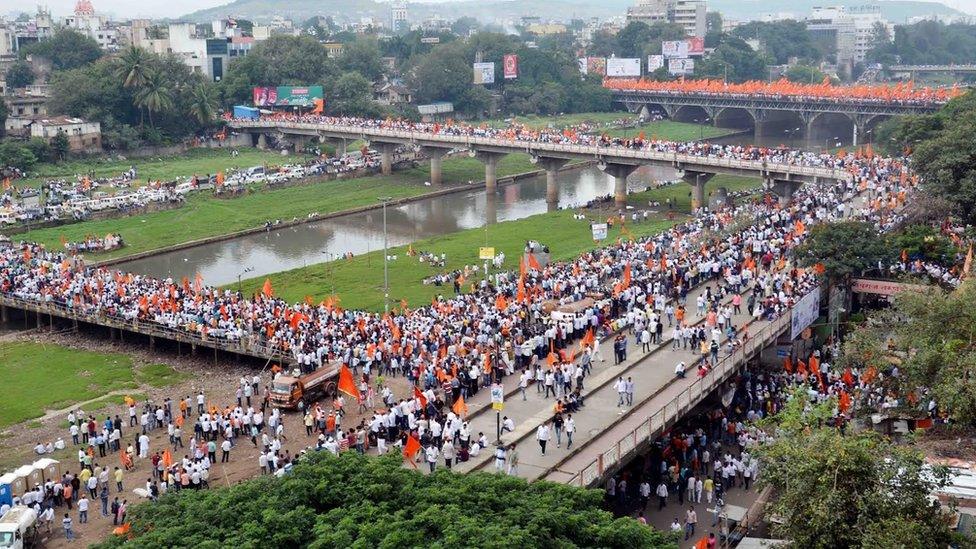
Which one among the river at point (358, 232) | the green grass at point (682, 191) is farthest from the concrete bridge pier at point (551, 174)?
the green grass at point (682, 191)

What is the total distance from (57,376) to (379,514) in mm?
26383

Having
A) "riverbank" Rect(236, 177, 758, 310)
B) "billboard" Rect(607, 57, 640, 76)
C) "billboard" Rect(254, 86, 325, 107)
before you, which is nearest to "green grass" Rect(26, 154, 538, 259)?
"riverbank" Rect(236, 177, 758, 310)

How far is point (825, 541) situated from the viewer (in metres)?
20.6

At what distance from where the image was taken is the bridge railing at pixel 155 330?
42281 millimetres

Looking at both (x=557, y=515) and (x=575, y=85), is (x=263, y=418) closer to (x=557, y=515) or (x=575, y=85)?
(x=557, y=515)

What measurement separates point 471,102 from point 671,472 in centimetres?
10308

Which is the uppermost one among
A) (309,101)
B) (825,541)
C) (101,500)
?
(309,101)

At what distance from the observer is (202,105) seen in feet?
339

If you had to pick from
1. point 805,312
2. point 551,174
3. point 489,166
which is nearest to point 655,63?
point 489,166

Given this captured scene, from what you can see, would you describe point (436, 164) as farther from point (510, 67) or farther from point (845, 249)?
point (845, 249)

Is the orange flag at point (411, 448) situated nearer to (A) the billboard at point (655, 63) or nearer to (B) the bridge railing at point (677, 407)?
(B) the bridge railing at point (677, 407)

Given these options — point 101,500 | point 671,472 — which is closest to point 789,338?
point 671,472

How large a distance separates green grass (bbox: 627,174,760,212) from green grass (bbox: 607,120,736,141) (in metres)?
30.5

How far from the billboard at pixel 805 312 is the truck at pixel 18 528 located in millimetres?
25510
